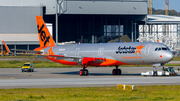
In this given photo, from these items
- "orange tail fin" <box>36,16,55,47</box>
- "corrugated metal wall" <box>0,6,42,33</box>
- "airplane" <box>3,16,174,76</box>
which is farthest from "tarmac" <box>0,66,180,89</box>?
"corrugated metal wall" <box>0,6,42,33</box>

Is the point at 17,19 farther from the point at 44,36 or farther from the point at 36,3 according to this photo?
the point at 44,36

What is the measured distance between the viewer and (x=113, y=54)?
4047 cm

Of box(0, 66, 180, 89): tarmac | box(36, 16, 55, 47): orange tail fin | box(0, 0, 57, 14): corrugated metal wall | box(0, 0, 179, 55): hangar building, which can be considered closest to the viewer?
box(0, 66, 180, 89): tarmac

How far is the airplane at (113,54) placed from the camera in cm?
3744

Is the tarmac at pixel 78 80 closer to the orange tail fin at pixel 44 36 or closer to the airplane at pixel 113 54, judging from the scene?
the airplane at pixel 113 54

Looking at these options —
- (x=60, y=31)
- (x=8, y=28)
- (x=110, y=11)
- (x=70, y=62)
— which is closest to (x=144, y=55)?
(x=70, y=62)

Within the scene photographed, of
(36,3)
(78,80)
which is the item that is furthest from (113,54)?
(36,3)

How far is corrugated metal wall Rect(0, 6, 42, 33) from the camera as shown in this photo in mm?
96125

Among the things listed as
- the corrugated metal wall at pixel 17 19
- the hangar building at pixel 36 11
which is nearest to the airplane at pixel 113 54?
the hangar building at pixel 36 11

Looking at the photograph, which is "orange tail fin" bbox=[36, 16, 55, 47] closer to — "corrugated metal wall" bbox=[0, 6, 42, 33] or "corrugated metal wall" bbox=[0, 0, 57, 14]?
"corrugated metal wall" bbox=[0, 0, 57, 14]

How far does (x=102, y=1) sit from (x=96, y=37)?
16.5 m

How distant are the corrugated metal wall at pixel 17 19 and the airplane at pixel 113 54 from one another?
49339 millimetres

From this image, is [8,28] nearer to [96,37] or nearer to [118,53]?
[96,37]

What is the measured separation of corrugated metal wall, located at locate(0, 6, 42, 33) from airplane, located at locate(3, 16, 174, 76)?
1942 inches
